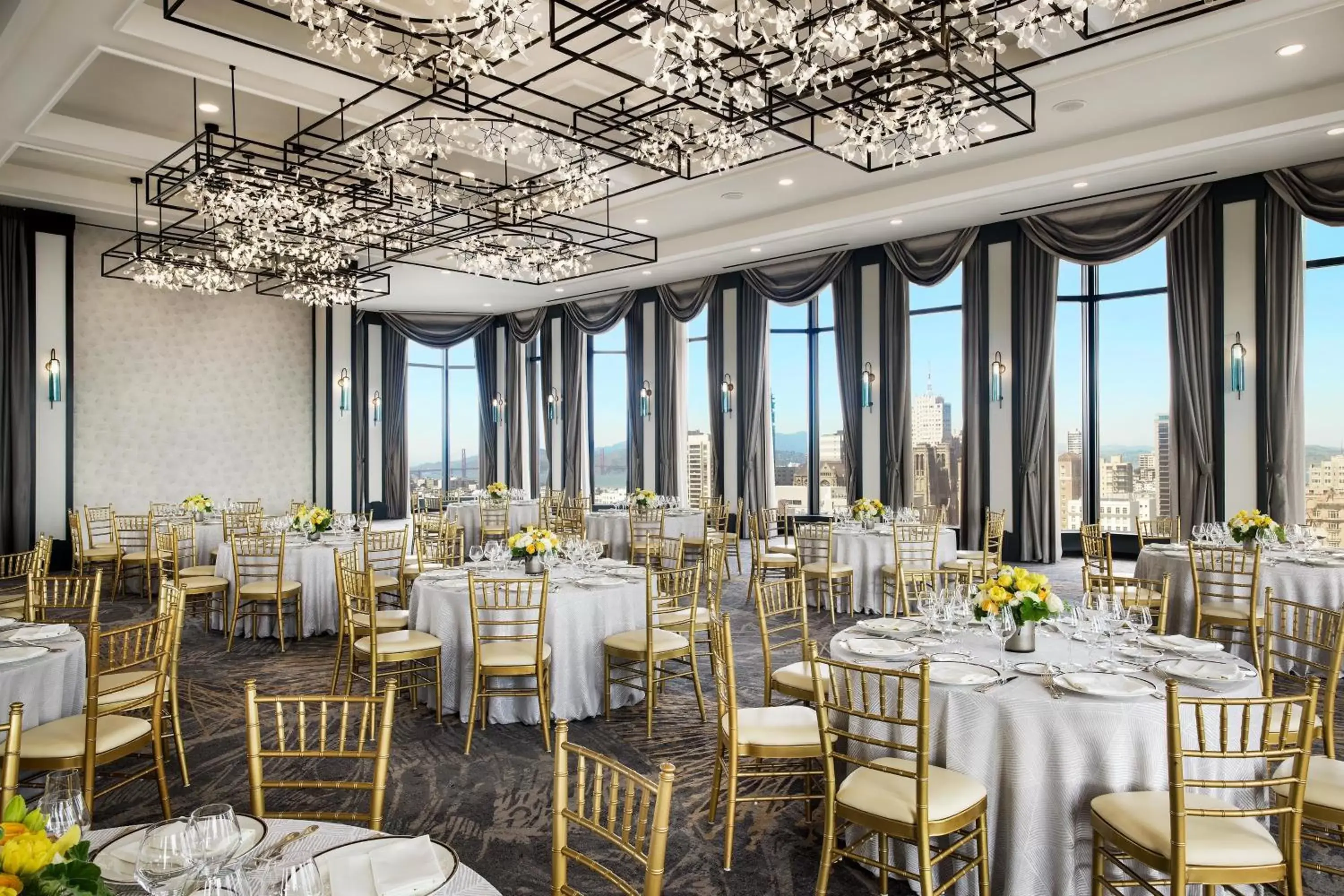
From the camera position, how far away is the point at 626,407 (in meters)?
16.8

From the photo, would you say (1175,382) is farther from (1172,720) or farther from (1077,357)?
(1172,720)

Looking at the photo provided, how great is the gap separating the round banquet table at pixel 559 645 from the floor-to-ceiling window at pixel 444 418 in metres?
13.9

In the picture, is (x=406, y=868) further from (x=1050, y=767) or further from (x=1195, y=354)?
(x=1195, y=354)

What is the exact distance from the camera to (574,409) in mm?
16938

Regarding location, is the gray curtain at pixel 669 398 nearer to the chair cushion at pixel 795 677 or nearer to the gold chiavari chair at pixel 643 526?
the gold chiavari chair at pixel 643 526

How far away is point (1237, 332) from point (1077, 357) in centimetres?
232

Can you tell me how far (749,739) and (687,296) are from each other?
11895mm

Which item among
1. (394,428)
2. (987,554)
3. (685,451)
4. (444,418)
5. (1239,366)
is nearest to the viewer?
(987,554)

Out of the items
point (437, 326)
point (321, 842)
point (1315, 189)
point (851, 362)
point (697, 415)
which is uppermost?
point (437, 326)

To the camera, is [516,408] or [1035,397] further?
[516,408]

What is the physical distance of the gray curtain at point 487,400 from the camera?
18734 millimetres

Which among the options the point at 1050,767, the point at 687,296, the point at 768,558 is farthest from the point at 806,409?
the point at 1050,767

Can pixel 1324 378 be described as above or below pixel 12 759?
above

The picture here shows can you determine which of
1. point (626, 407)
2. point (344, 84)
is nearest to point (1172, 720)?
point (344, 84)
